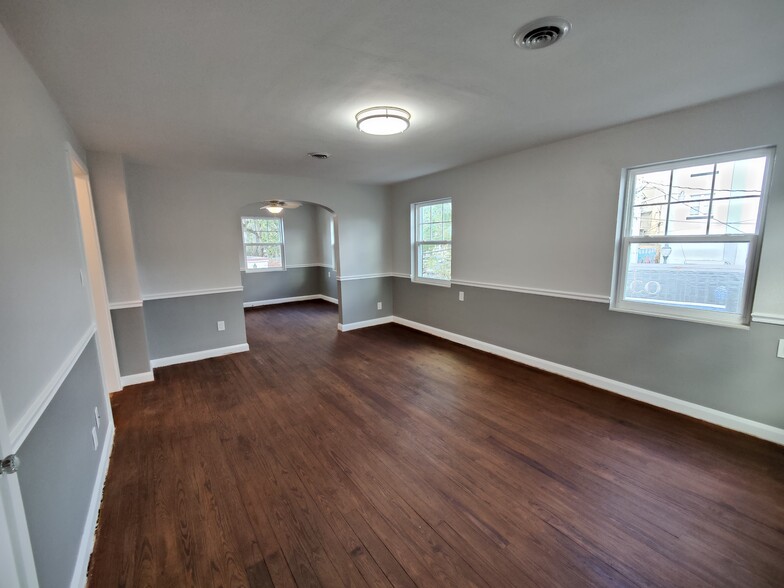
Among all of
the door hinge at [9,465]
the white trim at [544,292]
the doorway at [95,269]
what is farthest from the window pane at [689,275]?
the doorway at [95,269]

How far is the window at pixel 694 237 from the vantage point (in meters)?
2.42

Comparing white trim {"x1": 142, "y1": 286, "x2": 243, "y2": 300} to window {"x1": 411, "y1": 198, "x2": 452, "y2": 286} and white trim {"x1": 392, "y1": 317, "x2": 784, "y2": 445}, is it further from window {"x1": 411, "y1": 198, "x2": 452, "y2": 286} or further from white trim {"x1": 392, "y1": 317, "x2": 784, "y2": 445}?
white trim {"x1": 392, "y1": 317, "x2": 784, "y2": 445}

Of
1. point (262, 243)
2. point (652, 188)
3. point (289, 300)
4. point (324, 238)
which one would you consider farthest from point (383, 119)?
point (289, 300)

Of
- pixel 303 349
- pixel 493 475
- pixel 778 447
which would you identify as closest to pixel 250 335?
pixel 303 349

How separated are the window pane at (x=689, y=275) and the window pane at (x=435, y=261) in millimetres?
2296

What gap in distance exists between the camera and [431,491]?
2.00 metres

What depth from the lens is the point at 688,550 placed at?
160cm

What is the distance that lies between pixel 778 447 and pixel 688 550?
1.47m

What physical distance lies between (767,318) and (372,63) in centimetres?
310

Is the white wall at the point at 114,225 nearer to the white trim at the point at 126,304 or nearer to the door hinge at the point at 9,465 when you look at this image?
the white trim at the point at 126,304

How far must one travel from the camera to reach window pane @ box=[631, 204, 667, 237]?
282 centimetres

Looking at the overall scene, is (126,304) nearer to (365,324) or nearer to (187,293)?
(187,293)

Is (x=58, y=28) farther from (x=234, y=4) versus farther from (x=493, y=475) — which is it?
(x=493, y=475)

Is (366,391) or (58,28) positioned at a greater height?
(58,28)
